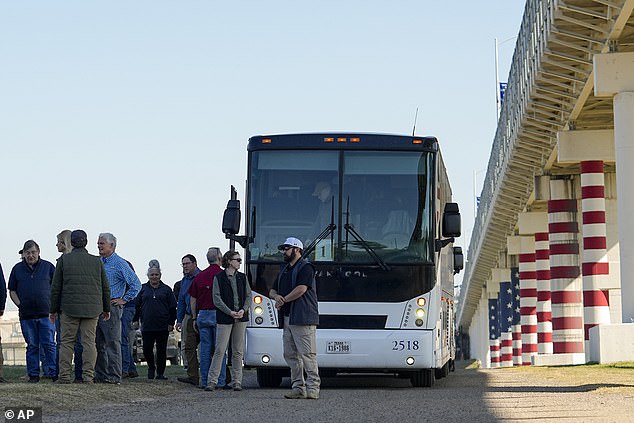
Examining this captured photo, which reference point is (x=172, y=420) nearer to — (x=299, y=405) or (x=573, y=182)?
(x=299, y=405)

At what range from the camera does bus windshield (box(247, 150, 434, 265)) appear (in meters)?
19.0

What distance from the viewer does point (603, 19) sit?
25.0m

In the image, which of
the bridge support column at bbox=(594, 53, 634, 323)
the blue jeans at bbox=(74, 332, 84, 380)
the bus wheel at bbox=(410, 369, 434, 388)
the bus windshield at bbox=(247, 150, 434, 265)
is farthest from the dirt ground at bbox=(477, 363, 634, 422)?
the blue jeans at bbox=(74, 332, 84, 380)

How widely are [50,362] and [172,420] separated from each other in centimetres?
628

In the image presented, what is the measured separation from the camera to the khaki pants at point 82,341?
1747 centimetres

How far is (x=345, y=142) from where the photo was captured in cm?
1939

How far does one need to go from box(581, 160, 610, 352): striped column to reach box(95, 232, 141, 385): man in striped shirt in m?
16.1

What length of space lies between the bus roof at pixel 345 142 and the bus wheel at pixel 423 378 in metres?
3.02

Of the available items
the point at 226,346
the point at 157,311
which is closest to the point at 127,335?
the point at 157,311

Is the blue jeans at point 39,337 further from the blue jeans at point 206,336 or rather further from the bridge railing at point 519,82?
A: the bridge railing at point 519,82

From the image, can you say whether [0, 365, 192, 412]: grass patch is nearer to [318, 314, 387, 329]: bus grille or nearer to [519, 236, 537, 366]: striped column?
[318, 314, 387, 329]: bus grille

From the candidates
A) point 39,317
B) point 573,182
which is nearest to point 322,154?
point 39,317

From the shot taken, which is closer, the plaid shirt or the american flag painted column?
the plaid shirt

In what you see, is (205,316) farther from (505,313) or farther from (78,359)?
(505,313)
